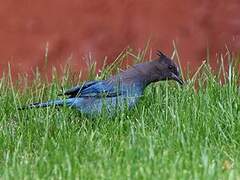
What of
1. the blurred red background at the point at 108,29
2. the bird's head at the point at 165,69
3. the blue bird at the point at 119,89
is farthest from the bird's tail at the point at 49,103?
the blurred red background at the point at 108,29

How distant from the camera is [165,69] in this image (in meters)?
6.38

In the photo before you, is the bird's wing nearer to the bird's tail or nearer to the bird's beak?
the bird's tail

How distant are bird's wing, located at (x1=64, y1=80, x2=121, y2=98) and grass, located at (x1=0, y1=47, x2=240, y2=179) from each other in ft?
0.51

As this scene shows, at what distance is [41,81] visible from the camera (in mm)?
6727

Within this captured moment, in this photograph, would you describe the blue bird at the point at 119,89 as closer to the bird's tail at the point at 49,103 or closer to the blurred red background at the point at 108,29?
the bird's tail at the point at 49,103

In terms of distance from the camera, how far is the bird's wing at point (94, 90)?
19.9ft

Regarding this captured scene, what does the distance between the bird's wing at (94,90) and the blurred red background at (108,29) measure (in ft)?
2.50

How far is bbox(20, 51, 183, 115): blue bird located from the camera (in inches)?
235

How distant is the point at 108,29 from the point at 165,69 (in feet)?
2.27

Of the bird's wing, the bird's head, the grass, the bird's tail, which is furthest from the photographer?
the bird's head

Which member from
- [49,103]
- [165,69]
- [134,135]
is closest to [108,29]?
[165,69]

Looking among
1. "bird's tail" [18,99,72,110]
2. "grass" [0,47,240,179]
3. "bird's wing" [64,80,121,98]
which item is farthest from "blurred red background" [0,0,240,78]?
"bird's tail" [18,99,72,110]

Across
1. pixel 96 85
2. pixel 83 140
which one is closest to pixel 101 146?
pixel 83 140

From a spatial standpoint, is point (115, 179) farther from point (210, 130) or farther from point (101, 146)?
point (210, 130)
